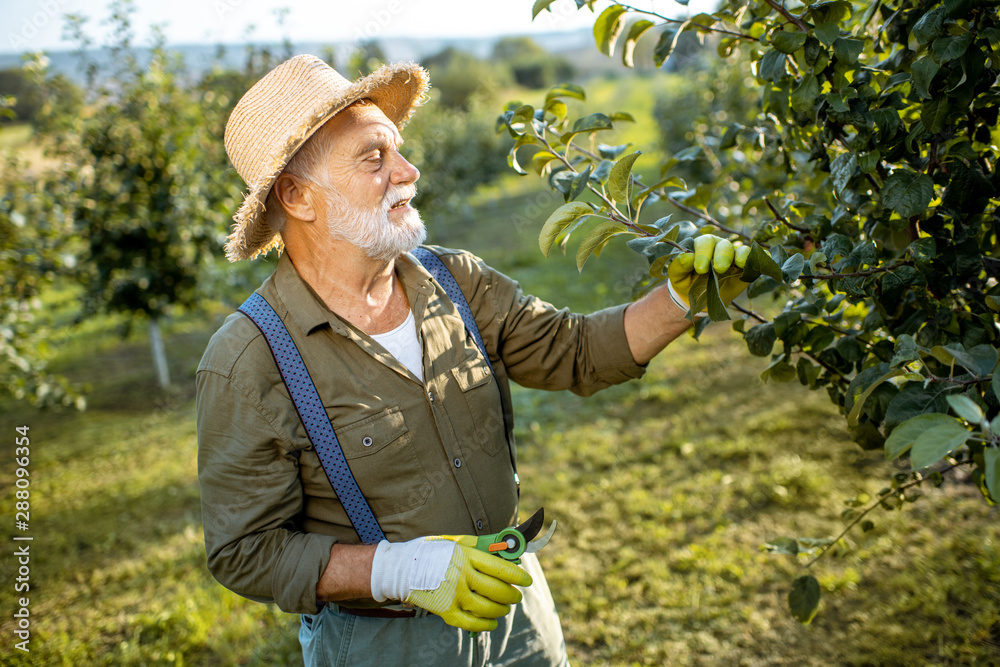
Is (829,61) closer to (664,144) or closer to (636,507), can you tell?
(636,507)

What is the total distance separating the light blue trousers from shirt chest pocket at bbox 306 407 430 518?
0.29m

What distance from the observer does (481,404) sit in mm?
1688

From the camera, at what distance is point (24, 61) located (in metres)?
→ 5.15

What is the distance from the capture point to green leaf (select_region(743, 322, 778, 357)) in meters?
1.60

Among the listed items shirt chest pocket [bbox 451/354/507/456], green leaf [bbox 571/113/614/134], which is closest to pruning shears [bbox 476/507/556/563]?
shirt chest pocket [bbox 451/354/507/456]

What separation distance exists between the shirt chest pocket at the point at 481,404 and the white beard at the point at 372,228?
343mm

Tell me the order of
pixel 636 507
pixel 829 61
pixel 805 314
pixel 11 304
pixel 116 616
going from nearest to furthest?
pixel 829 61
pixel 805 314
pixel 116 616
pixel 636 507
pixel 11 304

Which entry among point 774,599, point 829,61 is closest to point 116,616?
point 774,599

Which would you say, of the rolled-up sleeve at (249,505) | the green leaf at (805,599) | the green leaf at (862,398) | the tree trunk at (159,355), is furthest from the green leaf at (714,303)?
the tree trunk at (159,355)

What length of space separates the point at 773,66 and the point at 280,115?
3.75 feet

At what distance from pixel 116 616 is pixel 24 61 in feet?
14.5

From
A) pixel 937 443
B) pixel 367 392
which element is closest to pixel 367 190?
pixel 367 392

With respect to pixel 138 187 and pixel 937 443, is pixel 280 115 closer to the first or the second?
Result: pixel 937 443

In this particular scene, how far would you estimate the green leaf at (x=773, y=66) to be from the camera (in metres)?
1.37
